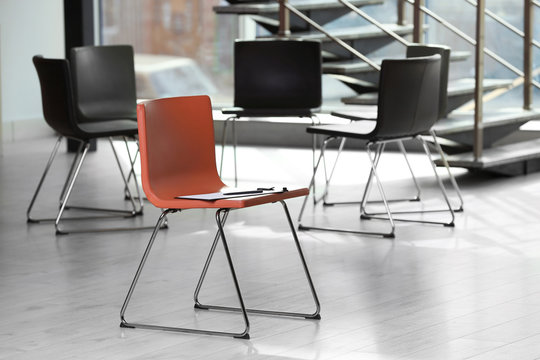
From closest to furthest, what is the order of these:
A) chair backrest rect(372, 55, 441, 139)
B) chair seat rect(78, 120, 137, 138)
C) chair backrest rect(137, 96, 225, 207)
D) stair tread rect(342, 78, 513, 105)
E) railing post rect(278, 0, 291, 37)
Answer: chair backrest rect(137, 96, 225, 207), chair backrest rect(372, 55, 441, 139), chair seat rect(78, 120, 137, 138), stair tread rect(342, 78, 513, 105), railing post rect(278, 0, 291, 37)

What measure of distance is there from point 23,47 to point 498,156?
4.68 m

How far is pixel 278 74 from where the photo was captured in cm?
649

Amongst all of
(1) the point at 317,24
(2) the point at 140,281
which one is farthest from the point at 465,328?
(1) the point at 317,24

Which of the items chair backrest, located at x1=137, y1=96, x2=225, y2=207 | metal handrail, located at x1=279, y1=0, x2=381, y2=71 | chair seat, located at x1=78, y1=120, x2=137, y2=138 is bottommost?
chair seat, located at x1=78, y1=120, x2=137, y2=138

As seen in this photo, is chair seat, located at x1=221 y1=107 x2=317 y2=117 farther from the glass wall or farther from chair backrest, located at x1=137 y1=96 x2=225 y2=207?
the glass wall

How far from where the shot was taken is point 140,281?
4402mm

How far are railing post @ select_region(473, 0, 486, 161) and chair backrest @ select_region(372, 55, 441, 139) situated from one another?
118cm

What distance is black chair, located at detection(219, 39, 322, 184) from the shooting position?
21.2 ft

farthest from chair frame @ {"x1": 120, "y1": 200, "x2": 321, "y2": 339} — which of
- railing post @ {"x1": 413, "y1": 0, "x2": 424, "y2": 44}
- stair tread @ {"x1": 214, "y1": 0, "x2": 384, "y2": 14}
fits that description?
stair tread @ {"x1": 214, "y1": 0, "x2": 384, "y2": 14}

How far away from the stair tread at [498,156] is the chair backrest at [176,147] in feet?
9.99

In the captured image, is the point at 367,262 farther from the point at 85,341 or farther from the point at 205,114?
the point at 85,341

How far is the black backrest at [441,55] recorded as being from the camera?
19.3ft

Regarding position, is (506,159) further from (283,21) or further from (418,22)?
(283,21)

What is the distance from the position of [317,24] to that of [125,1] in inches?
197
